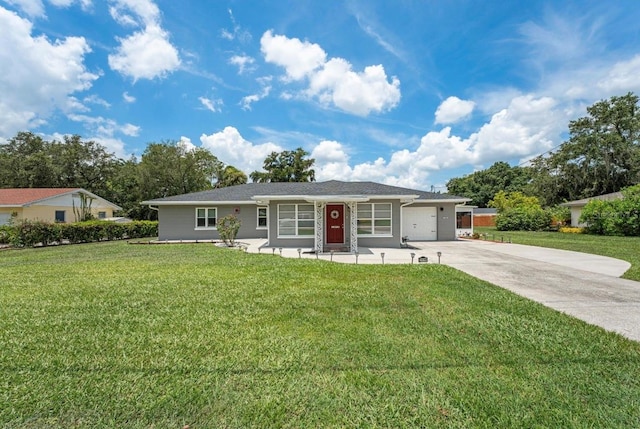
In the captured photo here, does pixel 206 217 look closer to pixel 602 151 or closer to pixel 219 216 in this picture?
pixel 219 216

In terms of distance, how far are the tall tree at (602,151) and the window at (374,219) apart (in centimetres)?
3080

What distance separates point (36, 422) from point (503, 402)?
3640mm

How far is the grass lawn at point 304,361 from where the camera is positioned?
7.51ft

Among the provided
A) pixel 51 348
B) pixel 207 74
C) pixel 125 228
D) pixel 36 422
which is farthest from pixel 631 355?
pixel 125 228

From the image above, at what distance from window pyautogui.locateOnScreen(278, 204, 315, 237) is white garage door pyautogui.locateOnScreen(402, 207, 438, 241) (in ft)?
22.6

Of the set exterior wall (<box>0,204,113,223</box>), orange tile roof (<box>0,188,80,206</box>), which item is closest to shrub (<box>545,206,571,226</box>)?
exterior wall (<box>0,204,113,223</box>)

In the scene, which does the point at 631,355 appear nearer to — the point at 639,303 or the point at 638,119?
the point at 639,303

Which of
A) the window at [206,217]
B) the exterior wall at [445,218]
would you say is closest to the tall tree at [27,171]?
the window at [206,217]

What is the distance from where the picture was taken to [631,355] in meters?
3.23

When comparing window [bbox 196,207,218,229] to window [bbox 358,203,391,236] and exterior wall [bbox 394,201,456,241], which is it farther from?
exterior wall [bbox 394,201,456,241]

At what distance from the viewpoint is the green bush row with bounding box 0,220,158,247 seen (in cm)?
1432

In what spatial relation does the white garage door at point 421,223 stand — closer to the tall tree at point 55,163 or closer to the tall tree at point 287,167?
the tall tree at point 287,167

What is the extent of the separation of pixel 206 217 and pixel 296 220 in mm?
6956

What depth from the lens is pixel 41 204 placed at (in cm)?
2212
